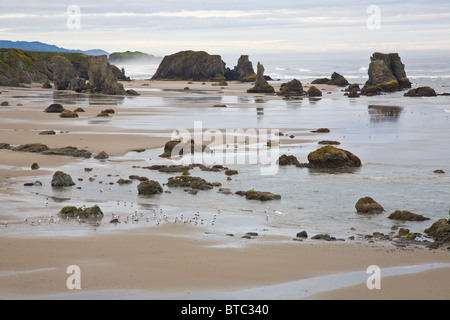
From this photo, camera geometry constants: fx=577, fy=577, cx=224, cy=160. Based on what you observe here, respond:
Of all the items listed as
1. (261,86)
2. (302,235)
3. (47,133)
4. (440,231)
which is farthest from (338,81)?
(302,235)

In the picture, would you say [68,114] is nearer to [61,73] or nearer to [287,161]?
[287,161]

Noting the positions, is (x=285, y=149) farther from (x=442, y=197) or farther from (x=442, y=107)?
(x=442, y=107)

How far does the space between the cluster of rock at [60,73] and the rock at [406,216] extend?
6294 cm

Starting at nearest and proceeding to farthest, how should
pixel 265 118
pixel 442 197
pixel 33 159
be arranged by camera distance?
pixel 442 197
pixel 33 159
pixel 265 118

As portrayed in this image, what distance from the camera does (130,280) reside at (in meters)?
10.8

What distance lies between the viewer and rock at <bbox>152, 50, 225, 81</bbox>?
12975 cm

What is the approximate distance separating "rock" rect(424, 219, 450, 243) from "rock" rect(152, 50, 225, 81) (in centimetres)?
11445

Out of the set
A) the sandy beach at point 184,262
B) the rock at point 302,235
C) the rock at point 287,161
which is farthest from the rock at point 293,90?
the rock at point 302,235

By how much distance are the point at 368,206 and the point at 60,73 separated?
7201 cm

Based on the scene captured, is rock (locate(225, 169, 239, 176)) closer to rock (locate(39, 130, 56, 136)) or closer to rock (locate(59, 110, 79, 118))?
rock (locate(39, 130, 56, 136))

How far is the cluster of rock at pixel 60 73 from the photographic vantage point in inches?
3029

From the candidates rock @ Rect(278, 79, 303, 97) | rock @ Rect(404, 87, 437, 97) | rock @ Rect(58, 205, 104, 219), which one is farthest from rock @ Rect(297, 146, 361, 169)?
rock @ Rect(404, 87, 437, 97)
